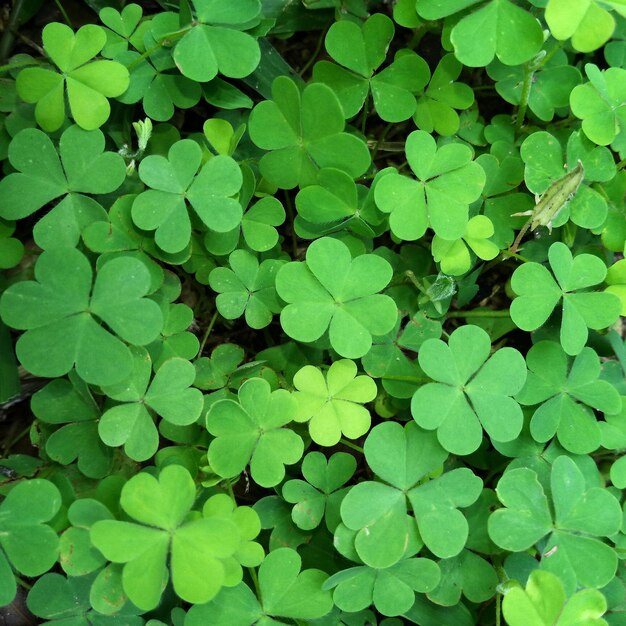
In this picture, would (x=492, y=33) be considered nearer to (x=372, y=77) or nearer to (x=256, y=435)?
(x=372, y=77)

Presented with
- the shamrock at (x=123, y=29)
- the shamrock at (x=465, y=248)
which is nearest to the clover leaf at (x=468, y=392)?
the shamrock at (x=465, y=248)

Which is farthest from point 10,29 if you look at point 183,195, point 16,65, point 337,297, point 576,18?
point 576,18

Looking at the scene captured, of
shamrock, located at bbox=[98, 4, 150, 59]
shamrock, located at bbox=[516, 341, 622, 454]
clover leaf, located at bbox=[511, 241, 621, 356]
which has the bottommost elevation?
shamrock, located at bbox=[516, 341, 622, 454]

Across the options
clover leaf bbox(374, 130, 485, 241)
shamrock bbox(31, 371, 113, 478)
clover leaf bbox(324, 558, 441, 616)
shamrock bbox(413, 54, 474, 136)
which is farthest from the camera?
shamrock bbox(413, 54, 474, 136)

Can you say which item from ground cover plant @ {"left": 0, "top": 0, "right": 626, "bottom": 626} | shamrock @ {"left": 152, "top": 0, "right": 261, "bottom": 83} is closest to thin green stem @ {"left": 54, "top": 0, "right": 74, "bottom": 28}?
ground cover plant @ {"left": 0, "top": 0, "right": 626, "bottom": 626}

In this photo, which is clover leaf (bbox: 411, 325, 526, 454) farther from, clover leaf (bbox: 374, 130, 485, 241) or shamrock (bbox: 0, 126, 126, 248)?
shamrock (bbox: 0, 126, 126, 248)

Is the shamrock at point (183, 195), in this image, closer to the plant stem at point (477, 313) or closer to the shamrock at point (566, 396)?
the plant stem at point (477, 313)
